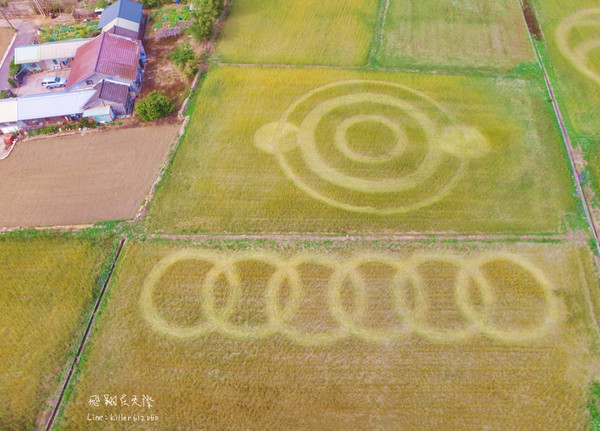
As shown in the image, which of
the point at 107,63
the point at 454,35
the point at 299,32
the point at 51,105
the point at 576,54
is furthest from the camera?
the point at 299,32

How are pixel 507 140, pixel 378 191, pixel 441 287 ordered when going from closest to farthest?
pixel 441 287
pixel 378 191
pixel 507 140

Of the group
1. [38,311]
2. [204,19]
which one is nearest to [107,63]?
[204,19]

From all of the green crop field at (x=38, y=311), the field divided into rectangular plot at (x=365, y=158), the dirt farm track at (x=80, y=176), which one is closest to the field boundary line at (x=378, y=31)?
the field divided into rectangular plot at (x=365, y=158)

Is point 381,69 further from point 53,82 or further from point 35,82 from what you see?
point 35,82

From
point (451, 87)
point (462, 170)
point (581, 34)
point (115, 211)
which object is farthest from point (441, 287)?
point (581, 34)

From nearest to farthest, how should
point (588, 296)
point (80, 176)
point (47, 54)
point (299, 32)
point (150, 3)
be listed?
point (588, 296) < point (80, 176) < point (47, 54) < point (299, 32) < point (150, 3)

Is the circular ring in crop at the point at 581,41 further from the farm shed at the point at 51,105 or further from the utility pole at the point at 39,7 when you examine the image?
the utility pole at the point at 39,7

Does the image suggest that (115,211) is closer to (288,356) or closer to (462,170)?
(288,356)
